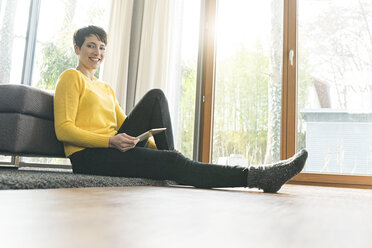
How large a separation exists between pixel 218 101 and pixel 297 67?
0.77 m

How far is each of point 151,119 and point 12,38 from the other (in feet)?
8.48

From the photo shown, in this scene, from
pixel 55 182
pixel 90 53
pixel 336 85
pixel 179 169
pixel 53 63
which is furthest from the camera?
pixel 53 63

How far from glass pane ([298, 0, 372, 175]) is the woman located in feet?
6.11

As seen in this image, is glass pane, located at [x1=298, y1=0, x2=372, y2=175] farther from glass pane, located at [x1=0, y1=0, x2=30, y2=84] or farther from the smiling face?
glass pane, located at [x1=0, y1=0, x2=30, y2=84]

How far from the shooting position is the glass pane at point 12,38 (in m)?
3.71

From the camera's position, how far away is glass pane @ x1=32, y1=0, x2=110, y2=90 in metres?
3.88

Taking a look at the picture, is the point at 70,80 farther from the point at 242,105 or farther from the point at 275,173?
the point at 242,105

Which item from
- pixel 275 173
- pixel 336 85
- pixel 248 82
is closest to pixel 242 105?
pixel 248 82

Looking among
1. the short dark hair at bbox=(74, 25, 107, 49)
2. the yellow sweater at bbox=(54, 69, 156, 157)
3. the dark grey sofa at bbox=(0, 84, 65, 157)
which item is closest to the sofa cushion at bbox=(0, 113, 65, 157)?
the dark grey sofa at bbox=(0, 84, 65, 157)

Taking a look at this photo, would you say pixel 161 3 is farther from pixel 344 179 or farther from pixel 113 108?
pixel 344 179

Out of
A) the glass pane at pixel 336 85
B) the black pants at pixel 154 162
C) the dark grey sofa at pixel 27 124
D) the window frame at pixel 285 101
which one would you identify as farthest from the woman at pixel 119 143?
the glass pane at pixel 336 85

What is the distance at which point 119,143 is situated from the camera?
1612mm

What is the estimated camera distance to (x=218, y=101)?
3609mm

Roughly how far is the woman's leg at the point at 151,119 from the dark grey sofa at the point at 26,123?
16.6 inches
